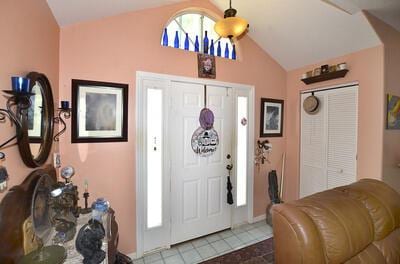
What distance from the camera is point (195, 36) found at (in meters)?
2.59

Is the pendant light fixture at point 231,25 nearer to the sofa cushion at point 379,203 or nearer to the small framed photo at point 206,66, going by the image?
the small framed photo at point 206,66

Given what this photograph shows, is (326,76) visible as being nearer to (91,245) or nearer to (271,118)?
(271,118)

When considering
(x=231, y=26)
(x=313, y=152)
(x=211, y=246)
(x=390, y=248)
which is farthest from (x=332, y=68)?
(x=211, y=246)

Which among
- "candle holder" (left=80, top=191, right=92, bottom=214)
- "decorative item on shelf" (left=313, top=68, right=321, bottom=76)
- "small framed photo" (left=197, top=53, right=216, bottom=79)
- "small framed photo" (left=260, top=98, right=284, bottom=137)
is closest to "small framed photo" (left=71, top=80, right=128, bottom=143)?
"candle holder" (left=80, top=191, right=92, bottom=214)

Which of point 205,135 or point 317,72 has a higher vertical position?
point 317,72

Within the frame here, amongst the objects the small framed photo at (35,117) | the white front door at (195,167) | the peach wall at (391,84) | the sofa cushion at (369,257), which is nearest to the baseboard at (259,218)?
the white front door at (195,167)

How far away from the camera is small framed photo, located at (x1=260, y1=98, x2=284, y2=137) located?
303 cm

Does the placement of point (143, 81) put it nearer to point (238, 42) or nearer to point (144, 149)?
point (144, 149)

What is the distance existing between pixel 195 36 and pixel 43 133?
2.01 m

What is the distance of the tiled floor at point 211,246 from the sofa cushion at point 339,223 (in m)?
1.56

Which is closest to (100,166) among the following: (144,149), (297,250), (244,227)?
(144,149)

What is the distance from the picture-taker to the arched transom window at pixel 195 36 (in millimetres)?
2416

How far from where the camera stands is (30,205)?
1122 mm

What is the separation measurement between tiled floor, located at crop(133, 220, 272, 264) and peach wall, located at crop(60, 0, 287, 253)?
360mm
